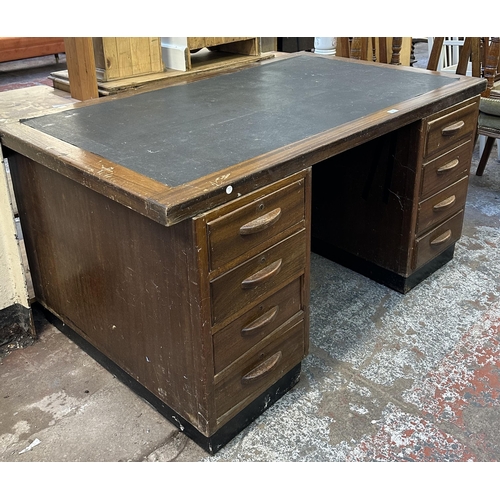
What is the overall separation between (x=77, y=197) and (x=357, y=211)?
3.49 ft

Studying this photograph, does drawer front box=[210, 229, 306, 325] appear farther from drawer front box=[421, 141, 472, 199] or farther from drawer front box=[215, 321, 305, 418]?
drawer front box=[421, 141, 472, 199]

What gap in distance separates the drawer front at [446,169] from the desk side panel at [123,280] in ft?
3.35

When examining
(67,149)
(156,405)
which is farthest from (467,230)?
(67,149)

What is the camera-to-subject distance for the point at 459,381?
5.62 ft

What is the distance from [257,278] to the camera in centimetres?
138

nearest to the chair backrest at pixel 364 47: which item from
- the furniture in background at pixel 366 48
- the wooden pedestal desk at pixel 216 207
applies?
the furniture in background at pixel 366 48

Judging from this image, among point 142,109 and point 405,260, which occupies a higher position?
point 142,109

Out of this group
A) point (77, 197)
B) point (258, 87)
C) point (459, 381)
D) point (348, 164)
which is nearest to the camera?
point (77, 197)

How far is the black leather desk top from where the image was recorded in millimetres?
1367

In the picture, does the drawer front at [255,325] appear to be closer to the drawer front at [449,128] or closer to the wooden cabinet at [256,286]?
the wooden cabinet at [256,286]

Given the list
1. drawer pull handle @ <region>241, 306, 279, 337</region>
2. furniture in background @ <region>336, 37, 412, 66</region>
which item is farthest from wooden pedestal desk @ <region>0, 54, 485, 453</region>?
furniture in background @ <region>336, 37, 412, 66</region>

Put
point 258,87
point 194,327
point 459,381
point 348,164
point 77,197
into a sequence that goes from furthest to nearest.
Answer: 1. point 348,164
2. point 258,87
3. point 459,381
4. point 77,197
5. point 194,327

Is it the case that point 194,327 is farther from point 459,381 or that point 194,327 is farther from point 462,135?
point 462,135

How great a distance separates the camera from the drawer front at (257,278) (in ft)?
4.30
